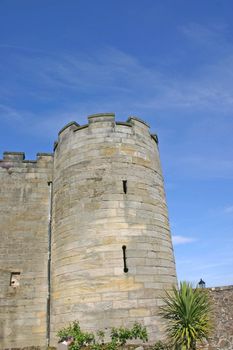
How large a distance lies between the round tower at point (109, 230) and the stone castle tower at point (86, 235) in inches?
1.0

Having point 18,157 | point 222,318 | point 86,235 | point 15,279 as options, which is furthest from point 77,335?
point 18,157

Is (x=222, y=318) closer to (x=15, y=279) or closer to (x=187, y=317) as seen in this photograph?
(x=187, y=317)

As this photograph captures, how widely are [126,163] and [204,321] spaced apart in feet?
16.1

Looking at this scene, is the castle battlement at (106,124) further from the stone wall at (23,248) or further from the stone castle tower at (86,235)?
the stone wall at (23,248)

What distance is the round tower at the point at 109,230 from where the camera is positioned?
8.42m

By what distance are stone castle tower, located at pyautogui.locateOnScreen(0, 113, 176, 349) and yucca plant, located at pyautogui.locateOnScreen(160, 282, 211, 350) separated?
0.48 meters

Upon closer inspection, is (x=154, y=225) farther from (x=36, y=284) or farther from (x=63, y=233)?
(x=36, y=284)

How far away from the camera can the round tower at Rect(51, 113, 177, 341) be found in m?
8.42

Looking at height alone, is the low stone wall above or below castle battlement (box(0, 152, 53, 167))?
below

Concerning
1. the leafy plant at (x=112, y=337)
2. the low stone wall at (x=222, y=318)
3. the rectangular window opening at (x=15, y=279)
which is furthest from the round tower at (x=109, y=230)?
the low stone wall at (x=222, y=318)

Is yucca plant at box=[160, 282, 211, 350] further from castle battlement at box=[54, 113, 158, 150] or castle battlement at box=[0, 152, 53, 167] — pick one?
castle battlement at box=[0, 152, 53, 167]

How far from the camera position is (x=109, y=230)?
9.05m

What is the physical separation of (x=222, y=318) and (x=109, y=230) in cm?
577

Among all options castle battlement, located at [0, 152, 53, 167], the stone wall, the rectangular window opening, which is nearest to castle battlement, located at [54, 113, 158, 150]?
castle battlement, located at [0, 152, 53, 167]
